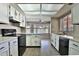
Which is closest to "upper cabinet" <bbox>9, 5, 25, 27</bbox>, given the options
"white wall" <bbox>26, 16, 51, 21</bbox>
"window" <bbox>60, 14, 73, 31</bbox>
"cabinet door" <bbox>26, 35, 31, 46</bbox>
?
"white wall" <bbox>26, 16, 51, 21</bbox>

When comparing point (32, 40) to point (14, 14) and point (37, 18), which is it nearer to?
point (37, 18)

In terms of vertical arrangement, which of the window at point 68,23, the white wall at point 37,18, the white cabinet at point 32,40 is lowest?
the white cabinet at point 32,40

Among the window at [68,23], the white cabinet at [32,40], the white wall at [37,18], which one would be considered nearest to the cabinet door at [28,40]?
the white cabinet at [32,40]

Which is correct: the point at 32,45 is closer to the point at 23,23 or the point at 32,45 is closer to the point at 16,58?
the point at 23,23

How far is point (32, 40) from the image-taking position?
4.10m

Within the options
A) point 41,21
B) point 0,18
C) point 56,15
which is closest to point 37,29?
point 41,21

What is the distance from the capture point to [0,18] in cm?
175

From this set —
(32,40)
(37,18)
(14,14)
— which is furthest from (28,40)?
(14,14)

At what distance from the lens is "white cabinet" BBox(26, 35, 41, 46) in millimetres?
4048

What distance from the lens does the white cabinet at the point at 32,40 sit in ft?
13.3

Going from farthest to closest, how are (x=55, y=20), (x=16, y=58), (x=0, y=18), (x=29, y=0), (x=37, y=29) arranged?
(x=55, y=20) → (x=37, y=29) → (x=0, y=18) → (x=29, y=0) → (x=16, y=58)

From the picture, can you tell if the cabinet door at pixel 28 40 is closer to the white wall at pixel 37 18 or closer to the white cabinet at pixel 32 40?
the white cabinet at pixel 32 40

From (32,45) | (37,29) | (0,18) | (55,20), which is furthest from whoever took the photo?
(32,45)

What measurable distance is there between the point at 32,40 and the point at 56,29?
3.36ft
